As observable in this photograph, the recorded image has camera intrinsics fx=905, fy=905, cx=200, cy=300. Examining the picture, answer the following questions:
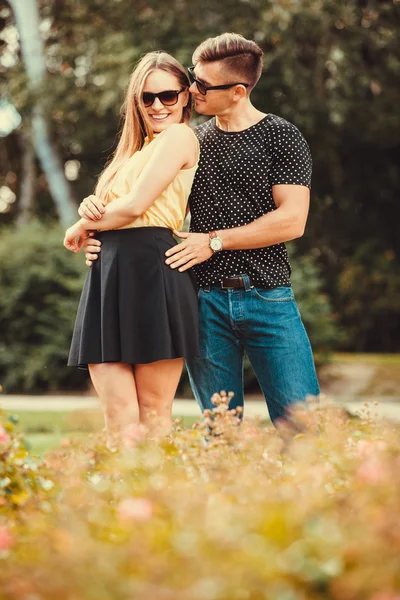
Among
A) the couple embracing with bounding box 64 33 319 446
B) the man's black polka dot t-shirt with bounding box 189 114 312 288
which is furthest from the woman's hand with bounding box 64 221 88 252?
the man's black polka dot t-shirt with bounding box 189 114 312 288

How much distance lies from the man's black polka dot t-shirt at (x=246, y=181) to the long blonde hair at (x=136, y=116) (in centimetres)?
27

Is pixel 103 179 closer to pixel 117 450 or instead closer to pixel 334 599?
pixel 117 450

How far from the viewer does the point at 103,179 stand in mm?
3395

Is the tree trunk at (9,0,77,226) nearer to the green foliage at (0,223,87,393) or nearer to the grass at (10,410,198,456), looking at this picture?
the green foliage at (0,223,87,393)

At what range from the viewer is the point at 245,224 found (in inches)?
136

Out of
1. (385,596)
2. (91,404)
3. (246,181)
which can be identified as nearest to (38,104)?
(91,404)

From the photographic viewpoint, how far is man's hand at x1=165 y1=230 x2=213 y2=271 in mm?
3254

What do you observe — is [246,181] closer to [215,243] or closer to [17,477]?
[215,243]

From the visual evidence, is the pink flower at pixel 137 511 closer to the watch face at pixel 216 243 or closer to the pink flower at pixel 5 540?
the pink flower at pixel 5 540

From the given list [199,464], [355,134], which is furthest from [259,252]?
[355,134]

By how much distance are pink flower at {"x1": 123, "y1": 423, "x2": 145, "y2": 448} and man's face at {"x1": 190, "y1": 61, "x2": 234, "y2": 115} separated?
1.37 metres

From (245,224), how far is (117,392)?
2.65 feet

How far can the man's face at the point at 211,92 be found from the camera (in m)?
3.42

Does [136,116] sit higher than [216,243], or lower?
higher
